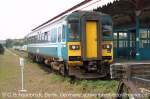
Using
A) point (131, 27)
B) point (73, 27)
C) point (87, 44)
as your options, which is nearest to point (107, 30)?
point (87, 44)

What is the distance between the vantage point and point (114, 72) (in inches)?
372

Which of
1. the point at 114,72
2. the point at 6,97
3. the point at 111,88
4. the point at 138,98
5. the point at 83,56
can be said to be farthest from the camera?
the point at 83,56

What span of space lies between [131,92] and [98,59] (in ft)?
29.4

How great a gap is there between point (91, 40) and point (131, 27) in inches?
471

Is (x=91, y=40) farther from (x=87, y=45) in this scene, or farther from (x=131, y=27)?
(x=131, y=27)

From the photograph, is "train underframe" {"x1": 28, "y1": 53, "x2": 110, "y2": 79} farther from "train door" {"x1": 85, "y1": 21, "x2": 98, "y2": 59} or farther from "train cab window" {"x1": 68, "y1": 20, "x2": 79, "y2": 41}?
"train cab window" {"x1": 68, "y1": 20, "x2": 79, "y2": 41}

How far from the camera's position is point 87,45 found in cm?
1727

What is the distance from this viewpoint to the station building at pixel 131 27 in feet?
82.2

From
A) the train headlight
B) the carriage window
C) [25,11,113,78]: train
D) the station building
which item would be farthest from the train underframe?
the station building

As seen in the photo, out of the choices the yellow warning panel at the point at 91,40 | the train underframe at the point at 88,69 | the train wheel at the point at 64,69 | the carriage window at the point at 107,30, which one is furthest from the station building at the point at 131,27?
the train underframe at the point at 88,69

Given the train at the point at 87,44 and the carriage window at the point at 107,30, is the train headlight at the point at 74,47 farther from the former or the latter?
the carriage window at the point at 107,30

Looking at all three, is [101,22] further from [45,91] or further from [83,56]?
[45,91]

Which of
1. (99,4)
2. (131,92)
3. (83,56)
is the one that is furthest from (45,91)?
(99,4)

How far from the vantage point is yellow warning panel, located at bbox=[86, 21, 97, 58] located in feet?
56.7
